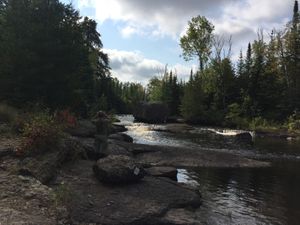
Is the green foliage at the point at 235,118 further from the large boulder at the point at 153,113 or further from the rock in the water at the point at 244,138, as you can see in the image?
the rock in the water at the point at 244,138

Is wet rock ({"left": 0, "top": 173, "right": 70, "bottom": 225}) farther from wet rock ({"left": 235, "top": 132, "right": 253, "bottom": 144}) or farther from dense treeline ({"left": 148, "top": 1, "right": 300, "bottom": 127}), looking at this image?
dense treeline ({"left": 148, "top": 1, "right": 300, "bottom": 127})

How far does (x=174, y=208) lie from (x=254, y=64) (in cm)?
6728

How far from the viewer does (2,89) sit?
90.4 feet

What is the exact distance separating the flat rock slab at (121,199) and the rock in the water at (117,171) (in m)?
0.19

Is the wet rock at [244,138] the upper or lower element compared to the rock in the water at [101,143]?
upper

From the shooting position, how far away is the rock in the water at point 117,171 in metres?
13.2

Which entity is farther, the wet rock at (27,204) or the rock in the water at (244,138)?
the rock in the water at (244,138)

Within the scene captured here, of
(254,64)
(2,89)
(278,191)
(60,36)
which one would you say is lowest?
(278,191)

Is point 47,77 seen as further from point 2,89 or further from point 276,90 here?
point 276,90

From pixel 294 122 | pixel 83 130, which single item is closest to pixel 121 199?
pixel 83 130

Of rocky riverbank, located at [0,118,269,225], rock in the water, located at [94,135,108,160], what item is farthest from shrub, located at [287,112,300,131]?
rocky riverbank, located at [0,118,269,225]

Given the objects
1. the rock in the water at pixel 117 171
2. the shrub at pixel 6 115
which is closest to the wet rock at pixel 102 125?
the rock in the water at pixel 117 171

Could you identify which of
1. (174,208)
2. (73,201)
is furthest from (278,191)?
(73,201)

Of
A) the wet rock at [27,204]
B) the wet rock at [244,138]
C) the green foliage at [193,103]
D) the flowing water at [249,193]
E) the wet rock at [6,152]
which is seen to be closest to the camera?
the wet rock at [27,204]
